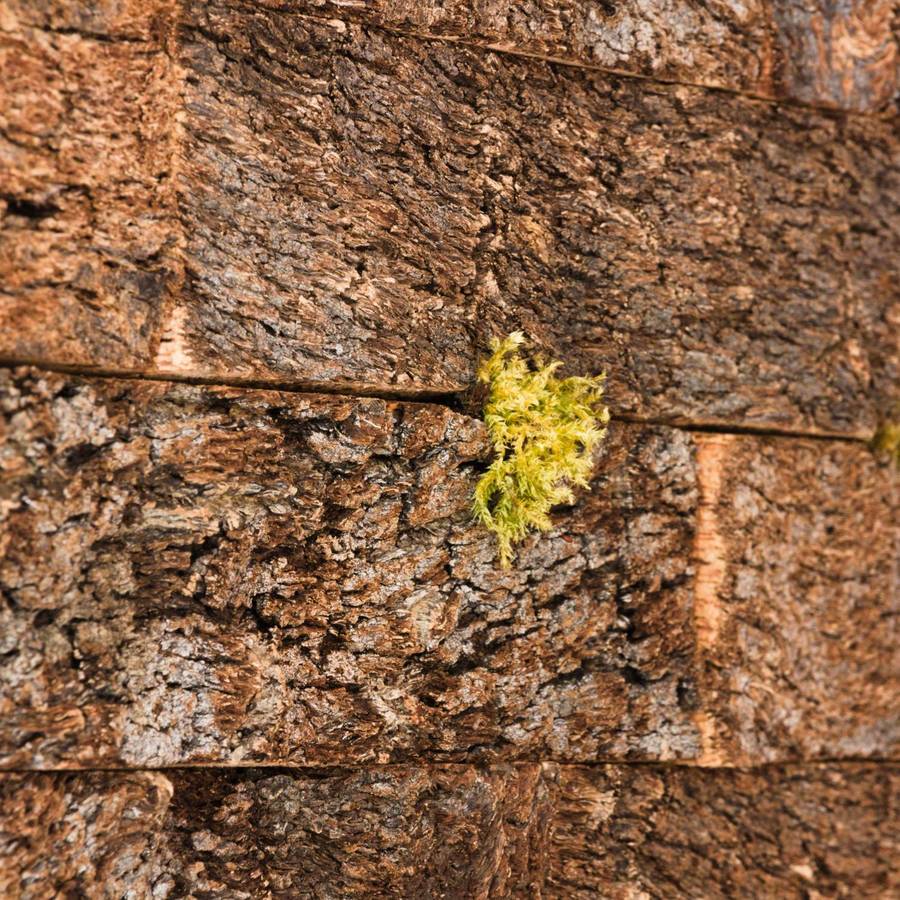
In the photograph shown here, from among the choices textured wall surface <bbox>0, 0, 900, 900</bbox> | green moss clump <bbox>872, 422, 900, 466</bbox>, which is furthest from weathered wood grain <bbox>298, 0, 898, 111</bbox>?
green moss clump <bbox>872, 422, 900, 466</bbox>

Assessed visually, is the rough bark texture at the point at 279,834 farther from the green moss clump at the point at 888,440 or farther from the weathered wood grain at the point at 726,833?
the green moss clump at the point at 888,440

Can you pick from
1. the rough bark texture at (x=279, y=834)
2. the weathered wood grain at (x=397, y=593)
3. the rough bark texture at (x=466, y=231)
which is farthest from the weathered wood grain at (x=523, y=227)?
the rough bark texture at (x=279, y=834)

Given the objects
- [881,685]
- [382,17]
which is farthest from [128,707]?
[881,685]

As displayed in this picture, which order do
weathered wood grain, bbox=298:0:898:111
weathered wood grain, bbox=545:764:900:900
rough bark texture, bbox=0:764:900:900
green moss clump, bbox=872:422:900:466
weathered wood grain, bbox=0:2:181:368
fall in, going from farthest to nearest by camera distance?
Answer: green moss clump, bbox=872:422:900:466, weathered wood grain, bbox=545:764:900:900, weathered wood grain, bbox=298:0:898:111, rough bark texture, bbox=0:764:900:900, weathered wood grain, bbox=0:2:181:368

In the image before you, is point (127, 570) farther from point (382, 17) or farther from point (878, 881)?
point (878, 881)

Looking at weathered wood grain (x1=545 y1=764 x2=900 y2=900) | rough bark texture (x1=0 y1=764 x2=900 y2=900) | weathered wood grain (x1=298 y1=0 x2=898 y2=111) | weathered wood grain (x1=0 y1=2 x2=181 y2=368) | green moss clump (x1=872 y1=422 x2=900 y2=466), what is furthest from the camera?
green moss clump (x1=872 y1=422 x2=900 y2=466)

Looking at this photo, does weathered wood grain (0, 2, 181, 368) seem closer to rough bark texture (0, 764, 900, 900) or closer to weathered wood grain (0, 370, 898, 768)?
weathered wood grain (0, 370, 898, 768)

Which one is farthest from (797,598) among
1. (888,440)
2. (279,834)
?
(279,834)
